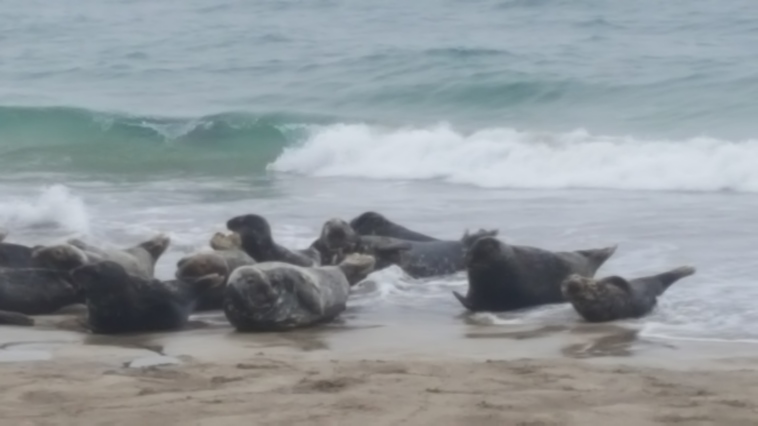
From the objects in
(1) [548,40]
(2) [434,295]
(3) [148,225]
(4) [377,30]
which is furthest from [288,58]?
(2) [434,295]

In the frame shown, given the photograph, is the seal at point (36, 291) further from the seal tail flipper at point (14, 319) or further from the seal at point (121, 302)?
the seal at point (121, 302)

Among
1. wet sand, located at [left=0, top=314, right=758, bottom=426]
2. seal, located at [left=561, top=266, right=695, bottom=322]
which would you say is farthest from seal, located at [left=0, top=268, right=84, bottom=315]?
seal, located at [left=561, top=266, right=695, bottom=322]

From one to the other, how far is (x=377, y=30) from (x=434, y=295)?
2136 centimetres

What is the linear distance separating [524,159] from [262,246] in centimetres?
893

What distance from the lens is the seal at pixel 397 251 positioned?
9.95 meters

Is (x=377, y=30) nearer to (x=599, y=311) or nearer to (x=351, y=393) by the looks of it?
(x=599, y=311)

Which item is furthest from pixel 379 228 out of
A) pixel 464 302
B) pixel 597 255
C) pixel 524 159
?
pixel 524 159

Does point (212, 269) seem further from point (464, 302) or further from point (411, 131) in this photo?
point (411, 131)

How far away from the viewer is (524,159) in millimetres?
18094

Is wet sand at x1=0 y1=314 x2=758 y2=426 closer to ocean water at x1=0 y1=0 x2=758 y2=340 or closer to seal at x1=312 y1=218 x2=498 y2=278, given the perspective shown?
ocean water at x1=0 y1=0 x2=758 y2=340

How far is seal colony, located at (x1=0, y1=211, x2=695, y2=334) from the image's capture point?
802 centimetres

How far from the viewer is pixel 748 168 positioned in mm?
15867

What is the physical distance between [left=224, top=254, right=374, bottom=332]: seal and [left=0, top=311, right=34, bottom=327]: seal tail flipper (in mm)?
1117

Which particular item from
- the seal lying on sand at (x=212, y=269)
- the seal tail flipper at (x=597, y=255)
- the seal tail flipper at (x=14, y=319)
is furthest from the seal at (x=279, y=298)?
the seal tail flipper at (x=597, y=255)
